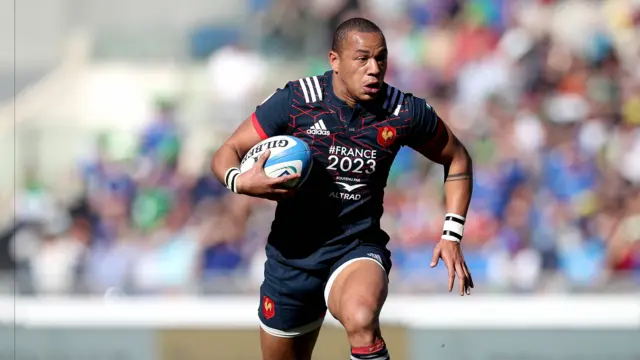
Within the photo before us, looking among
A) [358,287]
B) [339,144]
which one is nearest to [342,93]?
[339,144]

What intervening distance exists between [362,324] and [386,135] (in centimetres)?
123

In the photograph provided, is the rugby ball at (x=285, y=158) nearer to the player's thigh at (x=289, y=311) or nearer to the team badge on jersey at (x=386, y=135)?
the team badge on jersey at (x=386, y=135)

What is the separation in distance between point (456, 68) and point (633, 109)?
89.7 inches

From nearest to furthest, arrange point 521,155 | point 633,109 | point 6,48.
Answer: point 521,155, point 633,109, point 6,48

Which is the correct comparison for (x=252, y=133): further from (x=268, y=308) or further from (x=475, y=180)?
(x=475, y=180)

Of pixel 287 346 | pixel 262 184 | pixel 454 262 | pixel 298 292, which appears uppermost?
pixel 262 184

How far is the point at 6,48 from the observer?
15.7 metres

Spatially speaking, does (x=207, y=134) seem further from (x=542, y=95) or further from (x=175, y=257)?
(x=542, y=95)

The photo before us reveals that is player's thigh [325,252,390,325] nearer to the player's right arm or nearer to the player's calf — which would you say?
the player's calf

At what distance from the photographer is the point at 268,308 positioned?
7105mm

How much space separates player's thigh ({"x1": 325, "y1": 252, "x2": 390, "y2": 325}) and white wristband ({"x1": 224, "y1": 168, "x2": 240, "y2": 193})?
2.81 ft

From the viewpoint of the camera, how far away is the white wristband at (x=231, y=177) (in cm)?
633

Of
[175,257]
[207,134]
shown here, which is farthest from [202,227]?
[207,134]

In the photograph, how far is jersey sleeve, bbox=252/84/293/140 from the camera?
6.62 m
